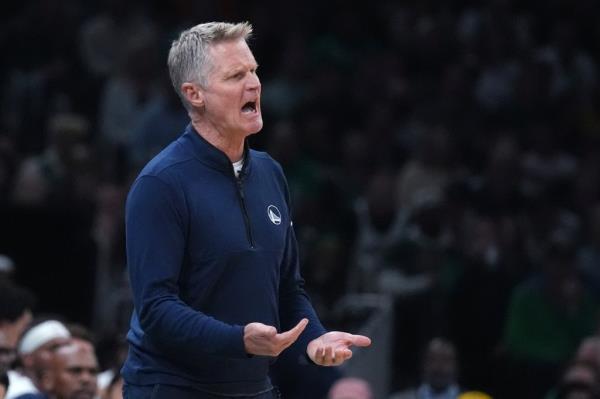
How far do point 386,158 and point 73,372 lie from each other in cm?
546

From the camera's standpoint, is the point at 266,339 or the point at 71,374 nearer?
the point at 266,339

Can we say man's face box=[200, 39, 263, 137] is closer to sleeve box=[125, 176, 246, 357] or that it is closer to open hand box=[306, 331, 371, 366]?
sleeve box=[125, 176, 246, 357]

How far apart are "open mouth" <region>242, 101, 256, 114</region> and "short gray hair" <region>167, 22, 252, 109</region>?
133 mm

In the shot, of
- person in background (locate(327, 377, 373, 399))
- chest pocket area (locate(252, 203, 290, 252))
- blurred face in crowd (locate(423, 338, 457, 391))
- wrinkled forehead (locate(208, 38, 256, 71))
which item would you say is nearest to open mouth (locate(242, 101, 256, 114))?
wrinkled forehead (locate(208, 38, 256, 71))

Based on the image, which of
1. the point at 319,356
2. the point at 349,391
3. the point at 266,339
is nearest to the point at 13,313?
the point at 349,391

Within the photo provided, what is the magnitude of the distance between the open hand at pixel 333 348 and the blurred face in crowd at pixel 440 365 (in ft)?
17.1

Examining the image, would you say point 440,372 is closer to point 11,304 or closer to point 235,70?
point 11,304

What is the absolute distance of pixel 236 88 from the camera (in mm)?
4027

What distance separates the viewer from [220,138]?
4133mm

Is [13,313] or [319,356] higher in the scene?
[319,356]

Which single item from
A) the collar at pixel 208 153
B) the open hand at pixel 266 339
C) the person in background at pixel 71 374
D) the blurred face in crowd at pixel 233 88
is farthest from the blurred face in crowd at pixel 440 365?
the open hand at pixel 266 339

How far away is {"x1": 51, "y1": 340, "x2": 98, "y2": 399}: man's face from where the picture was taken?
22.3 ft

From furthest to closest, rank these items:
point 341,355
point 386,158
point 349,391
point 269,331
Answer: point 386,158 < point 349,391 < point 341,355 < point 269,331

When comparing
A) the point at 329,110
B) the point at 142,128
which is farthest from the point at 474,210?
the point at 142,128
